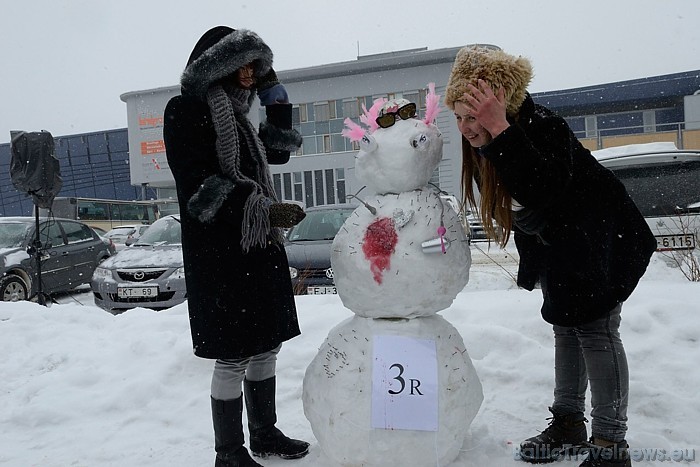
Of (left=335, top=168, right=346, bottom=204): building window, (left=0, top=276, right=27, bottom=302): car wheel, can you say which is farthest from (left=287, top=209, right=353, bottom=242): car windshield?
(left=335, top=168, right=346, bottom=204): building window

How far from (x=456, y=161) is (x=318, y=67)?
9.96 metres

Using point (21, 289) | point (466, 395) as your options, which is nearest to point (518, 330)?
point (466, 395)

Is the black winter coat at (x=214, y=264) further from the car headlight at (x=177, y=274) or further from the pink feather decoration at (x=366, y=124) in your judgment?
the car headlight at (x=177, y=274)

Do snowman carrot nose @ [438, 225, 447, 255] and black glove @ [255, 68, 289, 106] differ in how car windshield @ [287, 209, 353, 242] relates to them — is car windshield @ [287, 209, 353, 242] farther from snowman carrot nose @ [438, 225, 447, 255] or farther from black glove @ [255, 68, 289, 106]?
snowman carrot nose @ [438, 225, 447, 255]

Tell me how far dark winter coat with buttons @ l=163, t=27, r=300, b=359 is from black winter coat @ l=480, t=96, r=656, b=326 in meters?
1.07

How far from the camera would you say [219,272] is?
2123mm

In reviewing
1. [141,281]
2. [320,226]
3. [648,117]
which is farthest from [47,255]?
[648,117]

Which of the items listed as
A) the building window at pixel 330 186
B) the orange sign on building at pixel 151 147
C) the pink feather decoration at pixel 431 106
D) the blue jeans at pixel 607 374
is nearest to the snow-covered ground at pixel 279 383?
the blue jeans at pixel 607 374

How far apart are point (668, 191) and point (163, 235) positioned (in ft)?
21.1

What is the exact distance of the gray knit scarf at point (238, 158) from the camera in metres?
2.02

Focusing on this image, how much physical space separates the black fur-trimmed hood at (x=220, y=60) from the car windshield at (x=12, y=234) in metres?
7.72

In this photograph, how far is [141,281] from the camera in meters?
6.62

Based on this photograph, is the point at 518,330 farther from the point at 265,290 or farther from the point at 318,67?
the point at 318,67

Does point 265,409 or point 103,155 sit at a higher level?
point 103,155
